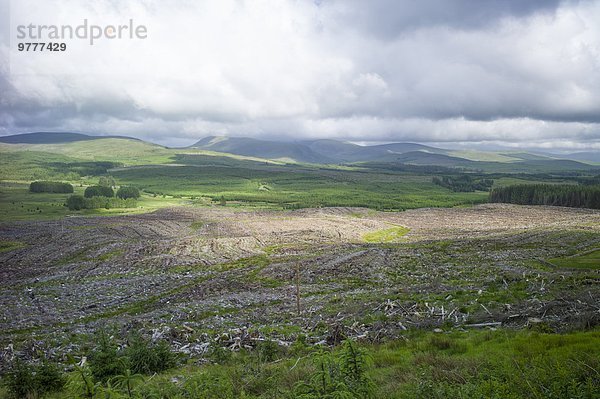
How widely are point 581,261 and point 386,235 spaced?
52236mm

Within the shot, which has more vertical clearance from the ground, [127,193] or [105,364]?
[105,364]

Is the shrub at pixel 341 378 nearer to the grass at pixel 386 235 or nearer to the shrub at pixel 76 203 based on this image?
the grass at pixel 386 235

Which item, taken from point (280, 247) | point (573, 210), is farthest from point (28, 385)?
point (573, 210)

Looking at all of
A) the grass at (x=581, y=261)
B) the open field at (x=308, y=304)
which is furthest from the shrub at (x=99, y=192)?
the grass at (x=581, y=261)

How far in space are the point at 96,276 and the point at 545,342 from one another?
5656 cm

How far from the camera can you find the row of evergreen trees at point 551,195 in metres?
145

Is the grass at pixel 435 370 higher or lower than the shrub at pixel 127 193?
higher

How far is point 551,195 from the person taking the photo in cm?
15750

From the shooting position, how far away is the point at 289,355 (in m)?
22.0

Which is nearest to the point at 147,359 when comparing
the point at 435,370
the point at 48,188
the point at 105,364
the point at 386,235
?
the point at 105,364

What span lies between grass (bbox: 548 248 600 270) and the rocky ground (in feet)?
7.78

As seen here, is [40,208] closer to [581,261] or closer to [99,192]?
[99,192]

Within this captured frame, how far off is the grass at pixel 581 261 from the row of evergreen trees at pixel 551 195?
114 m

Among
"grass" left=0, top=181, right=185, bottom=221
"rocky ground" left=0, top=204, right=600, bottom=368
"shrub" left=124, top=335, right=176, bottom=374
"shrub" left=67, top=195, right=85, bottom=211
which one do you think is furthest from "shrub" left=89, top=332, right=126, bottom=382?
"shrub" left=67, top=195, right=85, bottom=211
